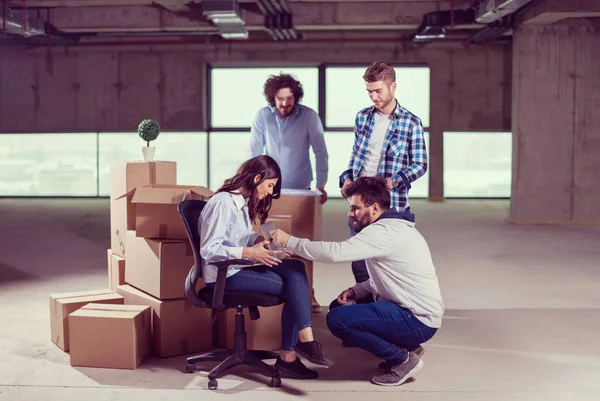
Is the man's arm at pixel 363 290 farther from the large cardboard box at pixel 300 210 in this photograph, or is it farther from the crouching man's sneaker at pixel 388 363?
the large cardboard box at pixel 300 210

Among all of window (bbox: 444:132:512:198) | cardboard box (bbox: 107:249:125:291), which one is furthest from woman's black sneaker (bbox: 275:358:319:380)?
window (bbox: 444:132:512:198)

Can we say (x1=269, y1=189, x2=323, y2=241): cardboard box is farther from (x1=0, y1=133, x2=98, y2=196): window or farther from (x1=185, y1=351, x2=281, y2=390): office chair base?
(x1=0, y1=133, x2=98, y2=196): window

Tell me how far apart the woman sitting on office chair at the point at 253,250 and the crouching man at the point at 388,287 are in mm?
147

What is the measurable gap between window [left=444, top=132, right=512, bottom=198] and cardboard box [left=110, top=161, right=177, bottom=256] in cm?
988

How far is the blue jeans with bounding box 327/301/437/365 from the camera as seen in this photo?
11.3 ft

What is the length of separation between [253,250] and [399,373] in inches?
33.9

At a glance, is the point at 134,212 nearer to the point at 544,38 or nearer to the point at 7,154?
the point at 544,38

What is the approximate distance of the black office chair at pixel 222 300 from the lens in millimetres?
3365

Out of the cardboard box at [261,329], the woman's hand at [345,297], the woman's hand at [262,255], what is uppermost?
the woman's hand at [262,255]

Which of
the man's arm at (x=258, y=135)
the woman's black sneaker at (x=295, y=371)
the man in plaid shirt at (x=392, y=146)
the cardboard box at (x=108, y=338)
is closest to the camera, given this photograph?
the woman's black sneaker at (x=295, y=371)

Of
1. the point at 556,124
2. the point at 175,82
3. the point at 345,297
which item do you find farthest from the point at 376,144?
the point at 175,82

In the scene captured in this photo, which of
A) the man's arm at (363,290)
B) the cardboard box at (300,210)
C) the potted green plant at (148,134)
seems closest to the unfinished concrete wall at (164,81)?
the potted green plant at (148,134)

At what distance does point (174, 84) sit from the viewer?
1373 centimetres

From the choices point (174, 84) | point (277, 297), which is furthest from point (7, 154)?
point (277, 297)
